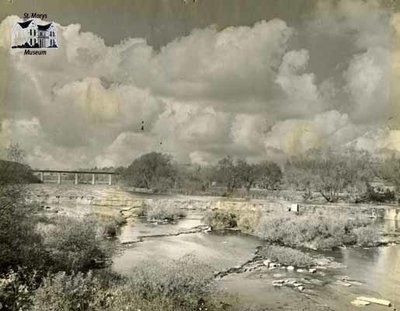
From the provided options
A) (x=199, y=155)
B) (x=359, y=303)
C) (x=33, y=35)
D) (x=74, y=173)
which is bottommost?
(x=359, y=303)

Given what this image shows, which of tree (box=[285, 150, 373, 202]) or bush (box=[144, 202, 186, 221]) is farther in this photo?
bush (box=[144, 202, 186, 221])

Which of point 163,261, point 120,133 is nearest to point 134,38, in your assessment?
point 120,133

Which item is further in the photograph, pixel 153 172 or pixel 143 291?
pixel 153 172

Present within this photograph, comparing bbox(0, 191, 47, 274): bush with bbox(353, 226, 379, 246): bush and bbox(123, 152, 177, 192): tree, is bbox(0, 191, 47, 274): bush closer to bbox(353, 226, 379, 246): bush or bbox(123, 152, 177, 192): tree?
bbox(123, 152, 177, 192): tree

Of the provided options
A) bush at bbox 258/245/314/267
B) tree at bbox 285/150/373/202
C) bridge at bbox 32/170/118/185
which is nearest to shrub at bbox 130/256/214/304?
bush at bbox 258/245/314/267

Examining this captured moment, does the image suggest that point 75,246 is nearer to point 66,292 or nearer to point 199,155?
point 66,292

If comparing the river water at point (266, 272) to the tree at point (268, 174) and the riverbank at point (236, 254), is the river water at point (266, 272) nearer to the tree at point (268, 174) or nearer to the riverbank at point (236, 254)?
the riverbank at point (236, 254)

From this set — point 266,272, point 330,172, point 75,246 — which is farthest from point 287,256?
point 75,246
